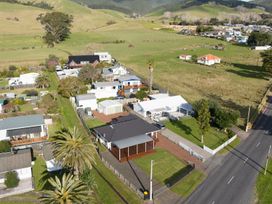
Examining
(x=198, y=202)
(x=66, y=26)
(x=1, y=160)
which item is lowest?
(x=198, y=202)

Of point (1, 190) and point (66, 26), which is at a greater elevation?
point (66, 26)

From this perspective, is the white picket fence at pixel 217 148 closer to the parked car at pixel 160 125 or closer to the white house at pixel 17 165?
the parked car at pixel 160 125

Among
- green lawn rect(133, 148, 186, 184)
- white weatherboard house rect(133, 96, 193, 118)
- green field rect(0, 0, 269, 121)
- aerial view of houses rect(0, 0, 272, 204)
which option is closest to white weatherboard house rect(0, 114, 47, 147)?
aerial view of houses rect(0, 0, 272, 204)

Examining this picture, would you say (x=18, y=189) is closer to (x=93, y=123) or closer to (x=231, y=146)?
(x=93, y=123)

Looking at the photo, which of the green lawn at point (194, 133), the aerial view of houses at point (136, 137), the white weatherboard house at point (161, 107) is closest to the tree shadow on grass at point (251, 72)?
the aerial view of houses at point (136, 137)

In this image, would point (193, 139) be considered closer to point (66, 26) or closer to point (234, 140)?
point (234, 140)

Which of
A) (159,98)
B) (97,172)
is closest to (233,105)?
(159,98)

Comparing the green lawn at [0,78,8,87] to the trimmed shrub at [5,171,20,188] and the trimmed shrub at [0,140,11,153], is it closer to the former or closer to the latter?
the trimmed shrub at [0,140,11,153]
